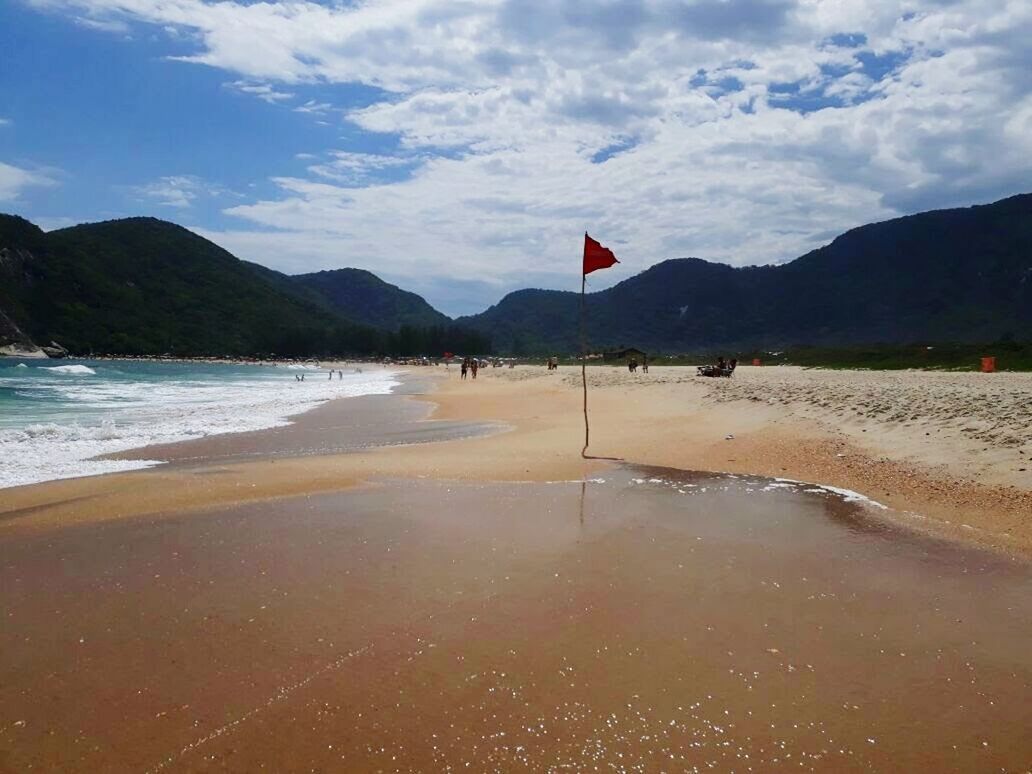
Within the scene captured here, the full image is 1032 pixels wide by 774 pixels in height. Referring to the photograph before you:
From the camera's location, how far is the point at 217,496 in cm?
877

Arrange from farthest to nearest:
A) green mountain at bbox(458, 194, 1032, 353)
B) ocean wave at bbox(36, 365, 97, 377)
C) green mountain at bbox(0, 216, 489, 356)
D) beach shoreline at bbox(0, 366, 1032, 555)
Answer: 1. green mountain at bbox(458, 194, 1032, 353)
2. green mountain at bbox(0, 216, 489, 356)
3. ocean wave at bbox(36, 365, 97, 377)
4. beach shoreline at bbox(0, 366, 1032, 555)

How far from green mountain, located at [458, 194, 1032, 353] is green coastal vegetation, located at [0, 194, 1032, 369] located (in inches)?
16.3

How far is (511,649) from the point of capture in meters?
4.27

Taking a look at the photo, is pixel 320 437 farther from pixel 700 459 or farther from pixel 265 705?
pixel 265 705

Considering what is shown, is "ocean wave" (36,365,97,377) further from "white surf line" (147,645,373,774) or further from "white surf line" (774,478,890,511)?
"white surf line" (147,645,373,774)

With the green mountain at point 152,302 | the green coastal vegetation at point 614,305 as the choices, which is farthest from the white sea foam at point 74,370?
the green mountain at point 152,302

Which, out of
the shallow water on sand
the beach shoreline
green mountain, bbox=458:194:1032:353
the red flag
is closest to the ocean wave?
the beach shoreline

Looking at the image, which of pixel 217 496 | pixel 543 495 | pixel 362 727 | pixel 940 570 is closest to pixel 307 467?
pixel 217 496

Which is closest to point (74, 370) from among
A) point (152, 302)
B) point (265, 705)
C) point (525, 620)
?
point (525, 620)

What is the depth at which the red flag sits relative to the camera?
12125 millimetres

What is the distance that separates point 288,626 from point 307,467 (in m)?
6.95

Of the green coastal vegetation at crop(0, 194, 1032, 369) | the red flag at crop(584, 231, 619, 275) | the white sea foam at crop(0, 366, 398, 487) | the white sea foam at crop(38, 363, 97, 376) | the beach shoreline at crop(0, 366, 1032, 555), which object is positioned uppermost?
the green coastal vegetation at crop(0, 194, 1032, 369)

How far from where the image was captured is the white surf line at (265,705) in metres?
3.15

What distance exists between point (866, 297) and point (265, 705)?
583ft
